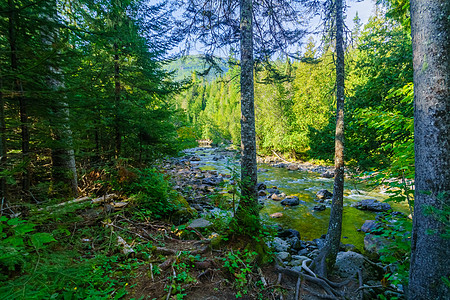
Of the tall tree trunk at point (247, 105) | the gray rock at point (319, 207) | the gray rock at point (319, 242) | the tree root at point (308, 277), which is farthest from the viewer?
the gray rock at point (319, 207)

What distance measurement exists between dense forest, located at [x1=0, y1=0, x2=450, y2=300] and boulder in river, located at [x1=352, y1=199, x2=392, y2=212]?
13.9 ft

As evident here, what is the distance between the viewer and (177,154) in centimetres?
778

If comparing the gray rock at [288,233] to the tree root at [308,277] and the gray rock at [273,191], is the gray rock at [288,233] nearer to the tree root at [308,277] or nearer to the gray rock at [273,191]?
the tree root at [308,277]

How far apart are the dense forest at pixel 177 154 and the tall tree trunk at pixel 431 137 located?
0.01 m

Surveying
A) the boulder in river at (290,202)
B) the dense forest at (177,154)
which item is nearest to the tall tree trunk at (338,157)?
the dense forest at (177,154)

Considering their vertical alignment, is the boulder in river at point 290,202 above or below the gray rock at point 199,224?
below

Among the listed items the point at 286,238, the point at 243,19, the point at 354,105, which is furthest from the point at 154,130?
the point at 354,105

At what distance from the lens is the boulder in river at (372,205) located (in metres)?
9.66

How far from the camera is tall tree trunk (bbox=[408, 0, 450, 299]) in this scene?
7.55ft

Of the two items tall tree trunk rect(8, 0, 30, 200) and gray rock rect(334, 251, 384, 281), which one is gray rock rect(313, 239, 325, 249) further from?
tall tree trunk rect(8, 0, 30, 200)

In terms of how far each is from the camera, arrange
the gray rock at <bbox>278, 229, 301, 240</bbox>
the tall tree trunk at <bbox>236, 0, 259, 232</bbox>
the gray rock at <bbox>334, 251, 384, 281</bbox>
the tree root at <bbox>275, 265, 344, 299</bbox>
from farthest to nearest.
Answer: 1. the gray rock at <bbox>278, 229, 301, 240</bbox>
2. the gray rock at <bbox>334, 251, 384, 281</bbox>
3. the tall tree trunk at <bbox>236, 0, 259, 232</bbox>
4. the tree root at <bbox>275, 265, 344, 299</bbox>

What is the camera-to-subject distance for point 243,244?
4020mm

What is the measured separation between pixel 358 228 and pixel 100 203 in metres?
9.52

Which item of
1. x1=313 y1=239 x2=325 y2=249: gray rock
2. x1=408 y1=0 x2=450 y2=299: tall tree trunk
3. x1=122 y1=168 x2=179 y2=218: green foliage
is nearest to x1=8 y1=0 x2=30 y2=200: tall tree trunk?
x1=122 y1=168 x2=179 y2=218: green foliage
